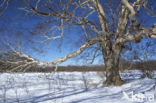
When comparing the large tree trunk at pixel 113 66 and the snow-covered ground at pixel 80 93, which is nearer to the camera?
the snow-covered ground at pixel 80 93

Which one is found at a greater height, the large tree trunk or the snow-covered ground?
the large tree trunk

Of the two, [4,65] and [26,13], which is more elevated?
[26,13]

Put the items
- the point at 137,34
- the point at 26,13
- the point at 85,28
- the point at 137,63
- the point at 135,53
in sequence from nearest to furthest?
1. the point at 137,34
2. the point at 26,13
3. the point at 85,28
4. the point at 135,53
5. the point at 137,63

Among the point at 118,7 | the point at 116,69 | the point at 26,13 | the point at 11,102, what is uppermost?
the point at 118,7

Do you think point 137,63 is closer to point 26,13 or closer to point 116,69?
point 116,69

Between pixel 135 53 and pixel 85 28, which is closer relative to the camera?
pixel 85 28

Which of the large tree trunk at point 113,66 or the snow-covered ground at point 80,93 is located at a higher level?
the large tree trunk at point 113,66

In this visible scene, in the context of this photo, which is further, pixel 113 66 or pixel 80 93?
pixel 113 66

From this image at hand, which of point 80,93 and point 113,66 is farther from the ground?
point 113,66

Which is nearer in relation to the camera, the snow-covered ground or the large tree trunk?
the snow-covered ground

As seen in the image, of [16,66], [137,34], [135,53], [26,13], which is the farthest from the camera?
[135,53]

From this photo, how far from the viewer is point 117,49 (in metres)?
5.43

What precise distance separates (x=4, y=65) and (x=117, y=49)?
460 centimetres

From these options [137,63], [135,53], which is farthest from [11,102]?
[137,63]
